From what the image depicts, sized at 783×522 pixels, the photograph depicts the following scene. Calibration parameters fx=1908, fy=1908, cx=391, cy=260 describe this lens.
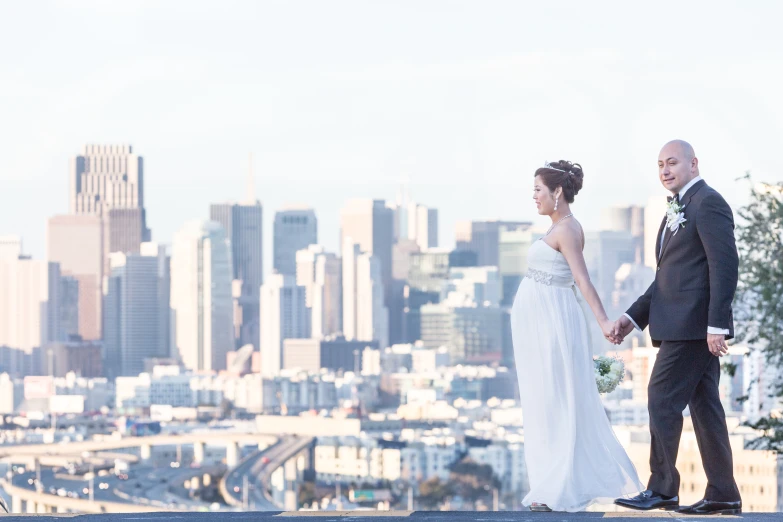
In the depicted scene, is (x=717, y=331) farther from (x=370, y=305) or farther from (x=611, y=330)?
(x=370, y=305)

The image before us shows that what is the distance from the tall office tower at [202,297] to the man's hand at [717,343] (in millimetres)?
172341

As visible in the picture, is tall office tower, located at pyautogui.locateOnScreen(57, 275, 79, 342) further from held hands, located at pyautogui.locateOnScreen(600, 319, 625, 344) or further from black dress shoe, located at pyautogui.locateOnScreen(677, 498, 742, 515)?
black dress shoe, located at pyautogui.locateOnScreen(677, 498, 742, 515)

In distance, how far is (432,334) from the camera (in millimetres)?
176625

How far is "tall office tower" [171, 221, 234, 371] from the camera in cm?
18000

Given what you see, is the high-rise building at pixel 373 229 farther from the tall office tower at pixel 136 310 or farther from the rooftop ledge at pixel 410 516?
the rooftop ledge at pixel 410 516

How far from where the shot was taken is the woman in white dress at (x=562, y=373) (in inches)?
287

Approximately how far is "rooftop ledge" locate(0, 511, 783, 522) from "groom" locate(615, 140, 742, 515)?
0.33 meters

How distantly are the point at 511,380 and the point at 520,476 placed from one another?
62226mm

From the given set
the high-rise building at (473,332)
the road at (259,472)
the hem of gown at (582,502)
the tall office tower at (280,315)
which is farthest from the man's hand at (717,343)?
the tall office tower at (280,315)

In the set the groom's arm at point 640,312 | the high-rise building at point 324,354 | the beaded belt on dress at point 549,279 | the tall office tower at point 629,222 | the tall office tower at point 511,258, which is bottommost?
the high-rise building at point 324,354

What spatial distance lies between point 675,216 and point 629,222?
153m

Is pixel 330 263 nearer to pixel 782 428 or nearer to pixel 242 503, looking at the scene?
pixel 242 503

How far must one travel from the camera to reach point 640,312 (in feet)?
24.0

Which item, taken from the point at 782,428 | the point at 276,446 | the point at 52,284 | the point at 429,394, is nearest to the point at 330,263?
the point at 52,284
